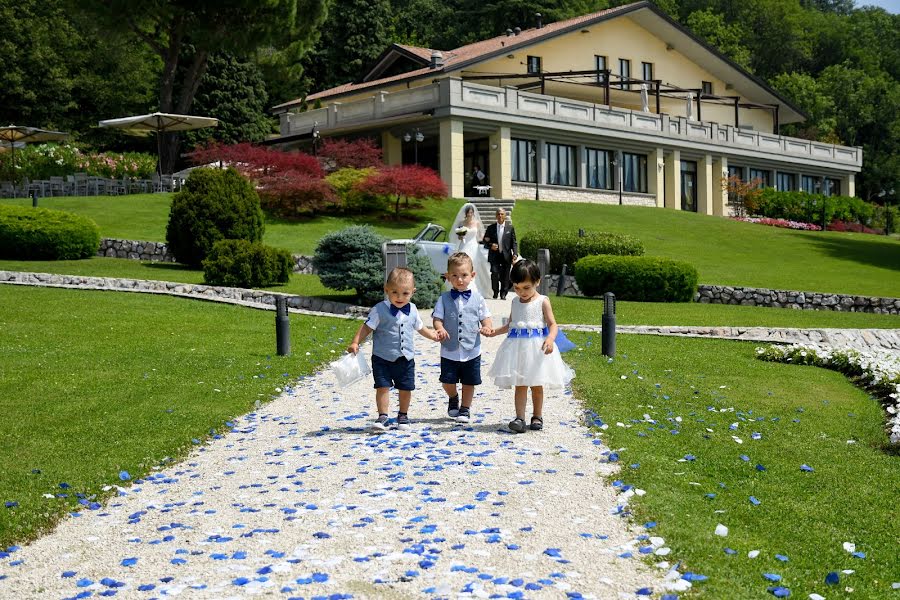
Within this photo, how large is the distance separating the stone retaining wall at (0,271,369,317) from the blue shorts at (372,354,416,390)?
1055 cm

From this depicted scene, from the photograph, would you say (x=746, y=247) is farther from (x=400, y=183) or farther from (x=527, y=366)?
(x=527, y=366)

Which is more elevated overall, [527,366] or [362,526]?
[527,366]

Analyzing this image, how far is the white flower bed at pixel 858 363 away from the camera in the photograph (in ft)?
37.8

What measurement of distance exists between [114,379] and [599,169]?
37.7 metres

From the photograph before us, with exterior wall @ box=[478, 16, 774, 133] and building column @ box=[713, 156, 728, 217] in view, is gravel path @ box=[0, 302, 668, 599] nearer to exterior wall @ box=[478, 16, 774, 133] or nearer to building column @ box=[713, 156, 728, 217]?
exterior wall @ box=[478, 16, 774, 133]

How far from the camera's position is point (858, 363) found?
13133 millimetres

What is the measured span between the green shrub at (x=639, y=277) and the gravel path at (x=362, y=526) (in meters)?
14.3

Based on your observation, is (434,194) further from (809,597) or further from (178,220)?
(809,597)

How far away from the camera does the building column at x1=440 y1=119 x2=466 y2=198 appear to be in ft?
131

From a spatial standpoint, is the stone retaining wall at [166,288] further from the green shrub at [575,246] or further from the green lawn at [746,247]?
the green lawn at [746,247]

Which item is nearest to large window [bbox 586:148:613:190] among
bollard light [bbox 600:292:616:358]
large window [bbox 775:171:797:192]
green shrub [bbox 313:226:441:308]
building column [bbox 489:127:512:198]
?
building column [bbox 489:127:512:198]

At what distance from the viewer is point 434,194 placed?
35.6 metres

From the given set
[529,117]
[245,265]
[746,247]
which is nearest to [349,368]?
[245,265]

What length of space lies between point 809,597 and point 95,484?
4.65 metres
